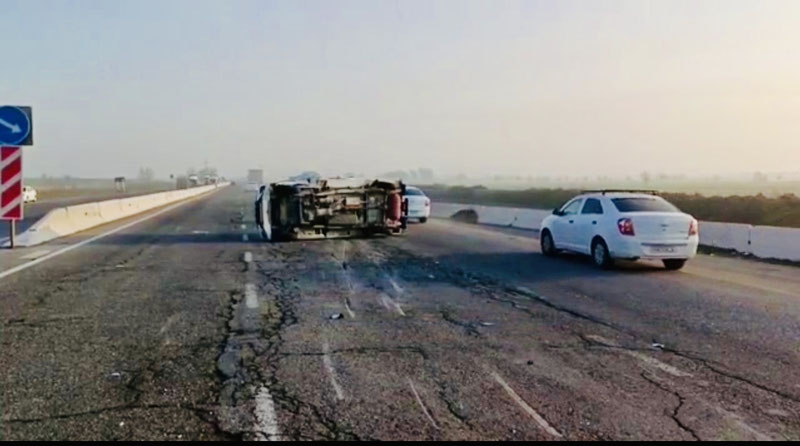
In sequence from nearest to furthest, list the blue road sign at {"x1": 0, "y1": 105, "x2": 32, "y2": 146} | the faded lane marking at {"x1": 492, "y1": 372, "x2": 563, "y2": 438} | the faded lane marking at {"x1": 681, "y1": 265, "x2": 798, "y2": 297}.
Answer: the faded lane marking at {"x1": 492, "y1": 372, "x2": 563, "y2": 438}
the faded lane marking at {"x1": 681, "y1": 265, "x2": 798, "y2": 297}
the blue road sign at {"x1": 0, "y1": 105, "x2": 32, "y2": 146}

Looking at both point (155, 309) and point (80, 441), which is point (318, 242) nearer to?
point (155, 309)

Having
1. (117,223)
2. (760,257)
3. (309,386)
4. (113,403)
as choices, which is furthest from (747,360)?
(117,223)

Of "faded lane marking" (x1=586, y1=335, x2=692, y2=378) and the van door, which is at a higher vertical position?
the van door

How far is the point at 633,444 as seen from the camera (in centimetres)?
503

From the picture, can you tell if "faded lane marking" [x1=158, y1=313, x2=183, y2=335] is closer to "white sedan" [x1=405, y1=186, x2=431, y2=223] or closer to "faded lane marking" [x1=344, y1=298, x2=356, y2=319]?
"faded lane marking" [x1=344, y1=298, x2=356, y2=319]

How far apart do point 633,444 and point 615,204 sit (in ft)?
38.0

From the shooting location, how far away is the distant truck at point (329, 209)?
70.1 ft

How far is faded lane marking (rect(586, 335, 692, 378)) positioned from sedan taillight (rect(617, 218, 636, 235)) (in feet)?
23.4

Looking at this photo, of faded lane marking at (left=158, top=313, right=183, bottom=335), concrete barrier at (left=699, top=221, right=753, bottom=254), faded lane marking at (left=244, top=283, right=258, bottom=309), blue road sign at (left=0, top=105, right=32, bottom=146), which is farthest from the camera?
concrete barrier at (left=699, top=221, right=753, bottom=254)

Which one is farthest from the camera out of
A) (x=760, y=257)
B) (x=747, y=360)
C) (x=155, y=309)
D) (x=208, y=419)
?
(x=760, y=257)

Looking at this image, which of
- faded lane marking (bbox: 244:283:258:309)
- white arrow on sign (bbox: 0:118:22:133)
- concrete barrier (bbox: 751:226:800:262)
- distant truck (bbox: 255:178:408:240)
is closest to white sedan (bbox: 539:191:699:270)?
concrete barrier (bbox: 751:226:800:262)

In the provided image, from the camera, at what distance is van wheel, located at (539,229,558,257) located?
1816 cm

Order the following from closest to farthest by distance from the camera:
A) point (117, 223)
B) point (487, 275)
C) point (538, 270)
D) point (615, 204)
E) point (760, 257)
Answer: point (487, 275)
point (538, 270)
point (615, 204)
point (760, 257)
point (117, 223)

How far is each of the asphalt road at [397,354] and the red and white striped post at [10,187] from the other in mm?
3313
